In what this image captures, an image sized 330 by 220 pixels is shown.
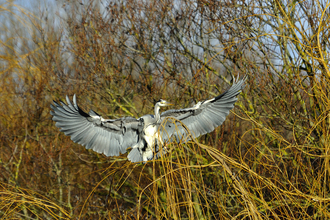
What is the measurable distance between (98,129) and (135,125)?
1.39 feet

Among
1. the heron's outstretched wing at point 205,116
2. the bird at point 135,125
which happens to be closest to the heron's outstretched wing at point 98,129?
the bird at point 135,125

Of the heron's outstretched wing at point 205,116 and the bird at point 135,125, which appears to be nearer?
the bird at point 135,125

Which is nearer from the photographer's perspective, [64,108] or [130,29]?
[64,108]

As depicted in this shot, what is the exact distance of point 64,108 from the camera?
3451 millimetres

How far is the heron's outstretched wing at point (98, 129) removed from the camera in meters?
3.57

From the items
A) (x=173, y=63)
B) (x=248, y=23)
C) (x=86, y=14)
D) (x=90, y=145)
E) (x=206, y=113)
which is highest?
(x=86, y=14)

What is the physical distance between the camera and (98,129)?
12.4 feet

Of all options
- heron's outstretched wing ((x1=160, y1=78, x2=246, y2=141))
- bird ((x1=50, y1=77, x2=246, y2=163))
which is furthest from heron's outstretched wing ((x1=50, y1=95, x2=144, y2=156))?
heron's outstretched wing ((x1=160, y1=78, x2=246, y2=141))

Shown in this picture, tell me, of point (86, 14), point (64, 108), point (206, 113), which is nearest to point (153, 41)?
point (86, 14)

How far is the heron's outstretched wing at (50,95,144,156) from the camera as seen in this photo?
357cm

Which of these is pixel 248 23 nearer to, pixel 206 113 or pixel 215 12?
pixel 215 12

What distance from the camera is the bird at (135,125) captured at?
141 inches

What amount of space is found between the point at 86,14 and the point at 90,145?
2845mm

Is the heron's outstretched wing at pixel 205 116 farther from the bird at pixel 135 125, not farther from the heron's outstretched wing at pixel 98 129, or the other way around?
the heron's outstretched wing at pixel 98 129
